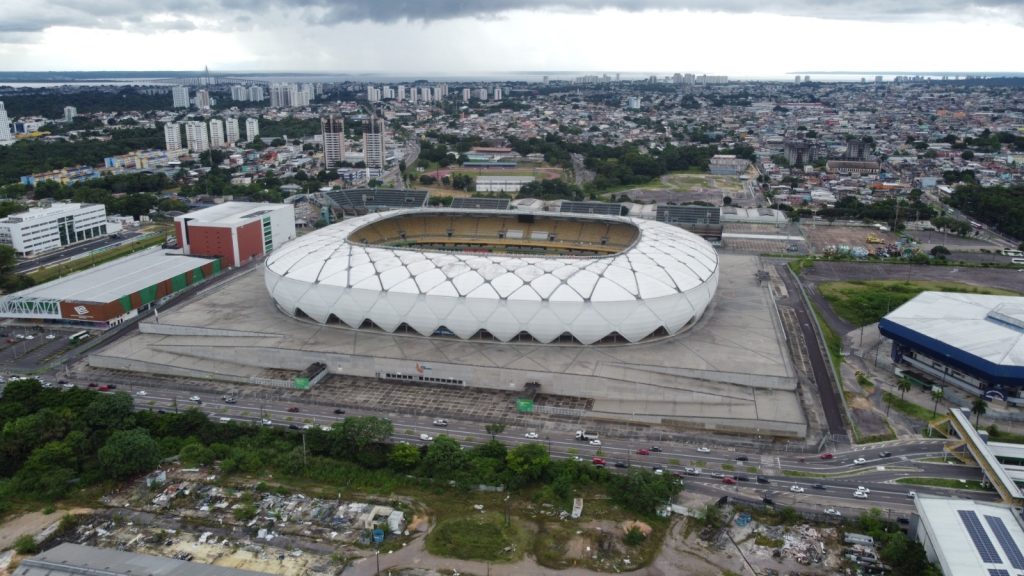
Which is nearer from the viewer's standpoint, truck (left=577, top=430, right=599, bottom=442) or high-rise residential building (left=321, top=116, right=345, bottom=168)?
truck (left=577, top=430, right=599, bottom=442)

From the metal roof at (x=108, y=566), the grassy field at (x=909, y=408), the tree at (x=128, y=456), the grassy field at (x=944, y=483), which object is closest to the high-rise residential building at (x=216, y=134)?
the tree at (x=128, y=456)

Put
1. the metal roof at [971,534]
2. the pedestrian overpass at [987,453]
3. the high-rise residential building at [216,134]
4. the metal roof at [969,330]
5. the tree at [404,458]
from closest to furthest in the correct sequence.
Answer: the metal roof at [971,534], the pedestrian overpass at [987,453], the tree at [404,458], the metal roof at [969,330], the high-rise residential building at [216,134]

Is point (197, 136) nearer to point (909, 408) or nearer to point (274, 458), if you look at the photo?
point (274, 458)

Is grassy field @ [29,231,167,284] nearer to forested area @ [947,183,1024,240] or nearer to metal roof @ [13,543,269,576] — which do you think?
metal roof @ [13,543,269,576]

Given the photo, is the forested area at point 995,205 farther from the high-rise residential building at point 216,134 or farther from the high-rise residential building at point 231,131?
the high-rise residential building at point 231,131

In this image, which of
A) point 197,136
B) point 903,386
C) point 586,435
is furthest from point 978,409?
point 197,136

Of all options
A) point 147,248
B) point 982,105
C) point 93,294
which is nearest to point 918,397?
point 93,294

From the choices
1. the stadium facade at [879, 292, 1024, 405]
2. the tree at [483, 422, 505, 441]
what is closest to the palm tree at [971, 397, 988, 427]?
the stadium facade at [879, 292, 1024, 405]
